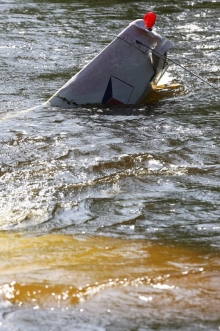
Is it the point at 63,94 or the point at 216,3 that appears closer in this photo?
the point at 63,94

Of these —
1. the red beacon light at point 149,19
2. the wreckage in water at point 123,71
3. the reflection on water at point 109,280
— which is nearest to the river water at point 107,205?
the reflection on water at point 109,280

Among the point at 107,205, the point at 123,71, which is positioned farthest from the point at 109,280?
the point at 123,71

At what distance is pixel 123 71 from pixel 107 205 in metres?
2.57

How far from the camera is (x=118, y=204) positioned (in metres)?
4.89

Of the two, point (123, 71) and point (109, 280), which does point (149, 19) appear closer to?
point (123, 71)

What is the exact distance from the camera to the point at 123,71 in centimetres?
716

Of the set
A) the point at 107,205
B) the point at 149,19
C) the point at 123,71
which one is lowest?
the point at 107,205

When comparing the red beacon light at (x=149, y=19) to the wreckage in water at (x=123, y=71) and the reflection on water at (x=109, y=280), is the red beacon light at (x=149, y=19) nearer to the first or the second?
the wreckage in water at (x=123, y=71)

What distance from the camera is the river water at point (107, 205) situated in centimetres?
350

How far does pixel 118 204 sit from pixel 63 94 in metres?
2.62

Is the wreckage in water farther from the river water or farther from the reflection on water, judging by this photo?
the reflection on water

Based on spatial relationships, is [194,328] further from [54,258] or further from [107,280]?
[54,258]

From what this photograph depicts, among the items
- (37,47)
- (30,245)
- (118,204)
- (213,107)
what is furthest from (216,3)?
(30,245)

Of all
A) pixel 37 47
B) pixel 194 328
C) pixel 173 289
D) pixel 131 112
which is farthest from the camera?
pixel 37 47
